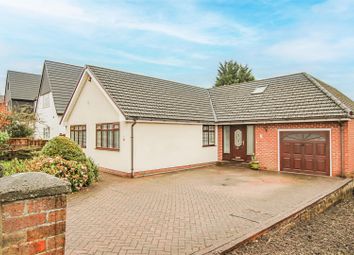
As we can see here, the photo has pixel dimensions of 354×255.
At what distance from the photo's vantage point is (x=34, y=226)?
2164 mm

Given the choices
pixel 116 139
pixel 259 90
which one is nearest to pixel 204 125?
pixel 259 90

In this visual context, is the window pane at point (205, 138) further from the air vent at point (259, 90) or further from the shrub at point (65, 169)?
the shrub at point (65, 169)

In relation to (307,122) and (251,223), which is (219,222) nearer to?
(251,223)

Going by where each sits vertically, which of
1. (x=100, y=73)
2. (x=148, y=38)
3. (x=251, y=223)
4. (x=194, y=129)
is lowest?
(x=251, y=223)

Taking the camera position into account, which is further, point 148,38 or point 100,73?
point 148,38

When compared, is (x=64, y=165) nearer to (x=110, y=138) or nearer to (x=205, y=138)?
(x=110, y=138)

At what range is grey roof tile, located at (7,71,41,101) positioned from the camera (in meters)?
30.3

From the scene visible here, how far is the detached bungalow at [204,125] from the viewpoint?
42.3 feet

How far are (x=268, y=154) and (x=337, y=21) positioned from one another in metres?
7.41

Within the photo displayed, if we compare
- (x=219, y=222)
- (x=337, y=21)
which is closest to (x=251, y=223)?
(x=219, y=222)

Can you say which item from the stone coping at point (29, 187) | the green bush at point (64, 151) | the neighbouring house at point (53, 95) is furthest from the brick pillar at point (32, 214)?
the neighbouring house at point (53, 95)

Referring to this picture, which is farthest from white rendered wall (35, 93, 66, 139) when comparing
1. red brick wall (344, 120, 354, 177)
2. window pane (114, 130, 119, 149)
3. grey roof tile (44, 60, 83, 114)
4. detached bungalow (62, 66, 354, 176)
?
red brick wall (344, 120, 354, 177)

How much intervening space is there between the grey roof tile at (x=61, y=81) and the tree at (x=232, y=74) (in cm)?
2240

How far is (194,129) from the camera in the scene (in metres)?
16.1
